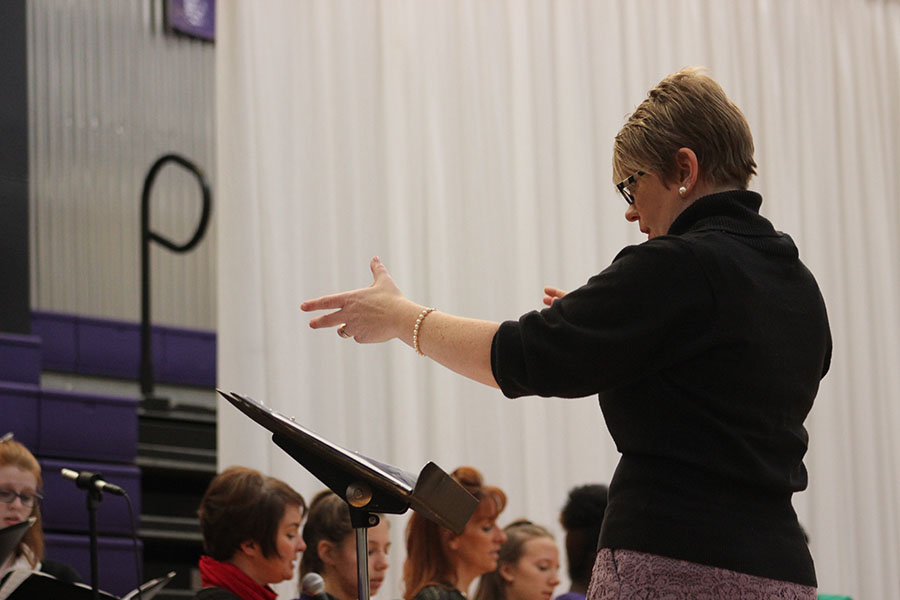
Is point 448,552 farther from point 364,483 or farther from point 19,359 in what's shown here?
point 19,359

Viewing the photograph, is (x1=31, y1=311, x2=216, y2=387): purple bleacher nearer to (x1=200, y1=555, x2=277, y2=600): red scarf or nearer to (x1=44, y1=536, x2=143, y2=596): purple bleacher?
(x1=44, y1=536, x2=143, y2=596): purple bleacher

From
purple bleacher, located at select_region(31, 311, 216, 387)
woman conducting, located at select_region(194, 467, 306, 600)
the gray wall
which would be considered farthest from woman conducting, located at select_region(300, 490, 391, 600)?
the gray wall

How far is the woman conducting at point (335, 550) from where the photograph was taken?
288cm

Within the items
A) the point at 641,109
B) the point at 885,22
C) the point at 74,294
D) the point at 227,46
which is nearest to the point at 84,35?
the point at 74,294

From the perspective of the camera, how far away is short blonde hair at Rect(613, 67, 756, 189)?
1.51 meters

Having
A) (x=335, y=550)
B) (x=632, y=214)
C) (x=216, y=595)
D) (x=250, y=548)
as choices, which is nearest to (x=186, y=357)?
(x=335, y=550)

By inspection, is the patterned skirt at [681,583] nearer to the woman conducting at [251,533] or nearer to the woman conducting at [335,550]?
the woman conducting at [251,533]

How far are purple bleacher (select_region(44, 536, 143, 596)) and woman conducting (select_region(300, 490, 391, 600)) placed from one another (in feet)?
4.15

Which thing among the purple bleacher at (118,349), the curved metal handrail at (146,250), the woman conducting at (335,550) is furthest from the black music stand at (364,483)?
the purple bleacher at (118,349)

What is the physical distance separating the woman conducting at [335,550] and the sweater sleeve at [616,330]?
157 centimetres

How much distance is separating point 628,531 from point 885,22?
4484 millimetres

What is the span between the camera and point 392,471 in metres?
1.42

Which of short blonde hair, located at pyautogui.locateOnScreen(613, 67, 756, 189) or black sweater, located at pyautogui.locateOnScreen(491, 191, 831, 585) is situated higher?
short blonde hair, located at pyautogui.locateOnScreen(613, 67, 756, 189)

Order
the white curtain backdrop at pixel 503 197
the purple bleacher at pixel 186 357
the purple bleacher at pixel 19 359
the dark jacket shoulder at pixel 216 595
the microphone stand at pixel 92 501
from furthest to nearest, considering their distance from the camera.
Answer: the purple bleacher at pixel 186 357 → the purple bleacher at pixel 19 359 → the white curtain backdrop at pixel 503 197 → the dark jacket shoulder at pixel 216 595 → the microphone stand at pixel 92 501
